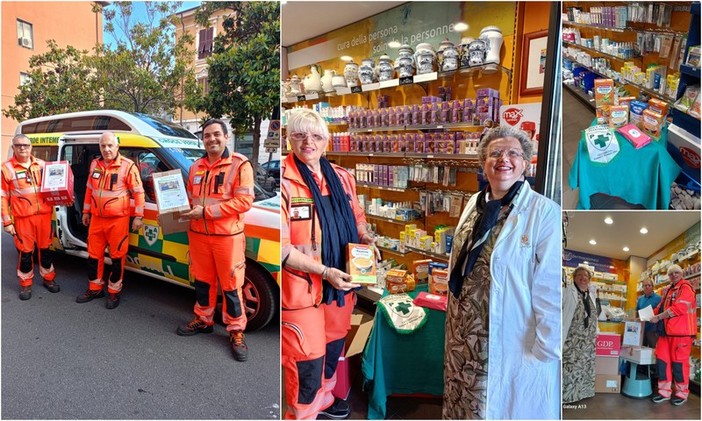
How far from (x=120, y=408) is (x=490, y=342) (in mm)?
1643

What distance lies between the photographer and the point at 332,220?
5.22 ft

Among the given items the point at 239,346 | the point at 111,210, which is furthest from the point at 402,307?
the point at 111,210

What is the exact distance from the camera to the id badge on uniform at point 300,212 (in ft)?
5.12

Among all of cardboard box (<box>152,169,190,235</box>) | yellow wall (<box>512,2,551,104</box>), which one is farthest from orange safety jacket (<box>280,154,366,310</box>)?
yellow wall (<box>512,2,551,104</box>)

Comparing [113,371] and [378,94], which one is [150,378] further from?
[378,94]

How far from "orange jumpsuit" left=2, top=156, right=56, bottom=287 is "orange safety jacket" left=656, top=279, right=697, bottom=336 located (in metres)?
2.78

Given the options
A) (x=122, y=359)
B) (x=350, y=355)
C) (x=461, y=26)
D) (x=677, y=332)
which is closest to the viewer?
(x=677, y=332)

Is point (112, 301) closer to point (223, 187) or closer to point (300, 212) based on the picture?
point (223, 187)

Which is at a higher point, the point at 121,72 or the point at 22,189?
the point at 121,72

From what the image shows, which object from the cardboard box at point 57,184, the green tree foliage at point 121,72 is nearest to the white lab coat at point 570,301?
the green tree foliage at point 121,72

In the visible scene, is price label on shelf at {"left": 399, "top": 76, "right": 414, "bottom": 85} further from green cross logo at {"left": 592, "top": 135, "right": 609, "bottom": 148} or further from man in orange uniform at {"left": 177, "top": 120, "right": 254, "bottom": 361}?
man in orange uniform at {"left": 177, "top": 120, "right": 254, "bottom": 361}

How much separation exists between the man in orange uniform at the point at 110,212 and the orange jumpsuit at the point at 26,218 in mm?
226

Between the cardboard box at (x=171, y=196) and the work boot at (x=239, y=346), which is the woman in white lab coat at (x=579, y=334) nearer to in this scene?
the work boot at (x=239, y=346)

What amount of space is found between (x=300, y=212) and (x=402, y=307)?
1000 millimetres
